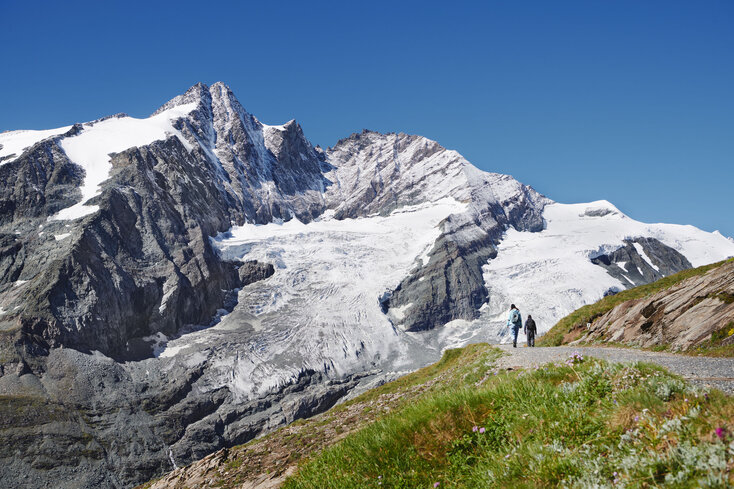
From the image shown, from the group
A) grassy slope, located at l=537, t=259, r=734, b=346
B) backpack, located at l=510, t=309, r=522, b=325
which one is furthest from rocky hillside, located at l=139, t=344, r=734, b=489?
grassy slope, located at l=537, t=259, r=734, b=346

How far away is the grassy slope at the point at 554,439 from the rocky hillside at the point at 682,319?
11.0 m

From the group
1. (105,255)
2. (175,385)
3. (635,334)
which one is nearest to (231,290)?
(105,255)

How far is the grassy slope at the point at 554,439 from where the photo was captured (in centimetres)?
394

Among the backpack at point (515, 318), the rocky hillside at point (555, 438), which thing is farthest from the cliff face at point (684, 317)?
the rocky hillside at point (555, 438)

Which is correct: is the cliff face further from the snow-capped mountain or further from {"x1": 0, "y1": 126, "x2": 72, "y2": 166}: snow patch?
{"x1": 0, "y1": 126, "x2": 72, "y2": 166}: snow patch

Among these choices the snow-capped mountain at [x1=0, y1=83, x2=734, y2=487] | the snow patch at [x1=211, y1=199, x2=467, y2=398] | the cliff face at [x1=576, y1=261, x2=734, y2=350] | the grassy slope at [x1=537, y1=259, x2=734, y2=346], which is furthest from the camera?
the snow patch at [x1=211, y1=199, x2=467, y2=398]

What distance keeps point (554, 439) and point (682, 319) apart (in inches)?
650

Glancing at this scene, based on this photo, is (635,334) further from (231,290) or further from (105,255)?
(231,290)

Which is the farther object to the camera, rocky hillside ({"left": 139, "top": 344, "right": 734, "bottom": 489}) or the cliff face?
the cliff face

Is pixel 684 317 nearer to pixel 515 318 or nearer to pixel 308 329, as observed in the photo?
pixel 515 318

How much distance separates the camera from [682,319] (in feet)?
58.3

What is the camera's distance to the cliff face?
50.8 feet

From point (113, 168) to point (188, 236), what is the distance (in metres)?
43.5

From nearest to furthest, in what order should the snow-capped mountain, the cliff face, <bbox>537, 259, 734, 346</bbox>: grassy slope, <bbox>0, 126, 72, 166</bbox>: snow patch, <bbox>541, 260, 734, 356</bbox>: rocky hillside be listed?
<bbox>541, 260, 734, 356</bbox>: rocky hillside → the cliff face → <bbox>537, 259, 734, 346</bbox>: grassy slope → the snow-capped mountain → <bbox>0, 126, 72, 166</bbox>: snow patch
